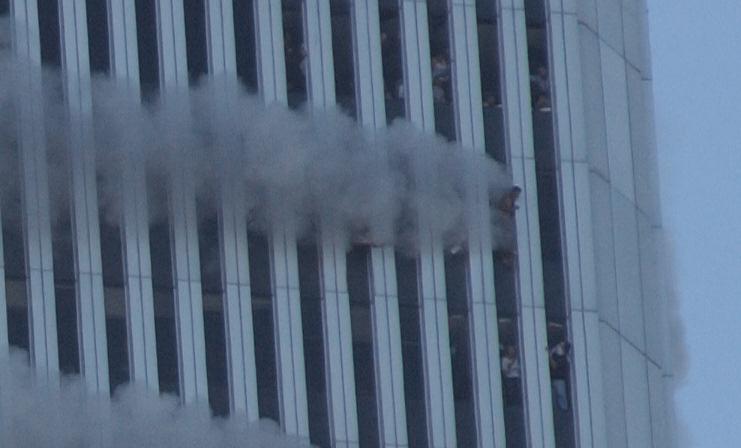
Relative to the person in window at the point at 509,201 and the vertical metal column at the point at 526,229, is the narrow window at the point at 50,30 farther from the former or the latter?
the person in window at the point at 509,201

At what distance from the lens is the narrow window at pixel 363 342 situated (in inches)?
3278

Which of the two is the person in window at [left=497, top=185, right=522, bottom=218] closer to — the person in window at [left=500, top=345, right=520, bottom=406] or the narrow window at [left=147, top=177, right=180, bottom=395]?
the person in window at [left=500, top=345, right=520, bottom=406]

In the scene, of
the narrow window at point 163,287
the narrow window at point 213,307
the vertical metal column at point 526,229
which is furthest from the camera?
the vertical metal column at point 526,229

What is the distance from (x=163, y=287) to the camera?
82625mm

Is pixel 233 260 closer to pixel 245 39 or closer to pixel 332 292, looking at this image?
pixel 332 292

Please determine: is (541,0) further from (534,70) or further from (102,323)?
(102,323)

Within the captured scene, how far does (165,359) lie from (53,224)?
3067mm

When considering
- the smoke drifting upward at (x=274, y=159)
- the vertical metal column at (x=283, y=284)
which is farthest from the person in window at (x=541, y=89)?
the vertical metal column at (x=283, y=284)

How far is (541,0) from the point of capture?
285ft

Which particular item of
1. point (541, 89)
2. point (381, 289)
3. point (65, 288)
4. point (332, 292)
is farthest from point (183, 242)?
point (541, 89)

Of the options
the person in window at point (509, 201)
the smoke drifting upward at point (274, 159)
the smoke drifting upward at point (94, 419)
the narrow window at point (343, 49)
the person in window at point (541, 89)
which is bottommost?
the smoke drifting upward at point (94, 419)

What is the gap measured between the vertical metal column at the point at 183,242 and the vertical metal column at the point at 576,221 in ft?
23.5

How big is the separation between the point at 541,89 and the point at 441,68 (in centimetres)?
205

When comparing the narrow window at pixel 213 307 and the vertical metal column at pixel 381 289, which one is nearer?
the narrow window at pixel 213 307
